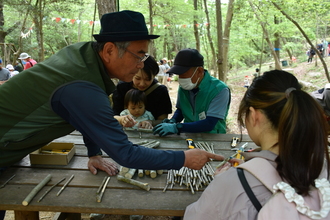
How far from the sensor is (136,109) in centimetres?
335

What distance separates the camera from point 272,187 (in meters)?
1.05

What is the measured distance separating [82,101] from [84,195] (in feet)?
2.14

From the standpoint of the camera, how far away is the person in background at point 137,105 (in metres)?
3.30

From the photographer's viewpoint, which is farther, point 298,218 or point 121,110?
point 121,110

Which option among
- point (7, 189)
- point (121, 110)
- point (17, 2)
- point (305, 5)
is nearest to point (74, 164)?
point (7, 189)

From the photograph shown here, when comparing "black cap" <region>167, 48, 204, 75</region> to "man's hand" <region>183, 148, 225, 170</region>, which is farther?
"black cap" <region>167, 48, 204, 75</region>

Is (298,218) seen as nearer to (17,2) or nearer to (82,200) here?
(82,200)

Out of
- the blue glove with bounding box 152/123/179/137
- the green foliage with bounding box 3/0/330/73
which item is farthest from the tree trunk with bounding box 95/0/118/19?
the green foliage with bounding box 3/0/330/73

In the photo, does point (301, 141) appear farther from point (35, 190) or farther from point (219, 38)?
point (219, 38)

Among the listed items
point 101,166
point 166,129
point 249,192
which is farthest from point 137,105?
point 249,192

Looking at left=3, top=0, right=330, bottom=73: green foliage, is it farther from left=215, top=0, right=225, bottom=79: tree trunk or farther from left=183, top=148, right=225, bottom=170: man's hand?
left=183, top=148, right=225, bottom=170: man's hand

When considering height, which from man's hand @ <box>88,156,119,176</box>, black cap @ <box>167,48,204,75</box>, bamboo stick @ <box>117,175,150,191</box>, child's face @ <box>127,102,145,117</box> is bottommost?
bamboo stick @ <box>117,175,150,191</box>

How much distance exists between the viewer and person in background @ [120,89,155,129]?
10.8 feet

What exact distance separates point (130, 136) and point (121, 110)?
916 millimetres
